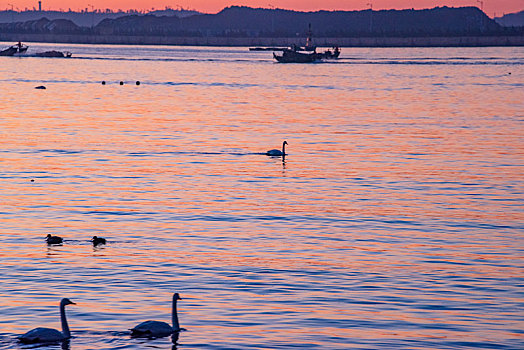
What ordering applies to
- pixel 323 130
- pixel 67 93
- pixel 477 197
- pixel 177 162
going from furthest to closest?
pixel 67 93 < pixel 323 130 < pixel 177 162 < pixel 477 197

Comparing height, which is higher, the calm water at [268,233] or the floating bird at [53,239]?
the floating bird at [53,239]

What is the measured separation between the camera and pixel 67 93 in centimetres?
10688

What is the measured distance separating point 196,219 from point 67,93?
252 feet

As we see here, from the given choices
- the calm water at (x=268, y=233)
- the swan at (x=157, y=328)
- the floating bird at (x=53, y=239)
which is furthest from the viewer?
the floating bird at (x=53, y=239)

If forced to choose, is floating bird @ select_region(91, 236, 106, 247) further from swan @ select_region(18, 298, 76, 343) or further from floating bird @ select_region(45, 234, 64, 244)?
swan @ select_region(18, 298, 76, 343)

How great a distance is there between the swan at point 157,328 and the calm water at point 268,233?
0.83 feet

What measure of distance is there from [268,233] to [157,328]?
11.3 m

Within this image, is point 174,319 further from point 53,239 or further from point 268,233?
point 268,233

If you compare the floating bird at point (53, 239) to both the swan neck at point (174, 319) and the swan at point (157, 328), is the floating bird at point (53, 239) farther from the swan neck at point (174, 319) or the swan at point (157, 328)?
the swan neck at point (174, 319)

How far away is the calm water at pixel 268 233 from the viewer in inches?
825

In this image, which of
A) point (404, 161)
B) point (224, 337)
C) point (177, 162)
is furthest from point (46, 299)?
point (404, 161)

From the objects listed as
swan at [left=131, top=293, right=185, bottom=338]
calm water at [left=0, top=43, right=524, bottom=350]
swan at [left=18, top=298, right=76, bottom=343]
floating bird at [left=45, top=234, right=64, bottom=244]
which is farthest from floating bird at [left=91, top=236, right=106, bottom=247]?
swan at [left=18, top=298, right=76, bottom=343]

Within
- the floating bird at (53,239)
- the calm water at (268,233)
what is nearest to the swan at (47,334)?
the calm water at (268,233)

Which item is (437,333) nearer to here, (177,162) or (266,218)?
(266,218)
